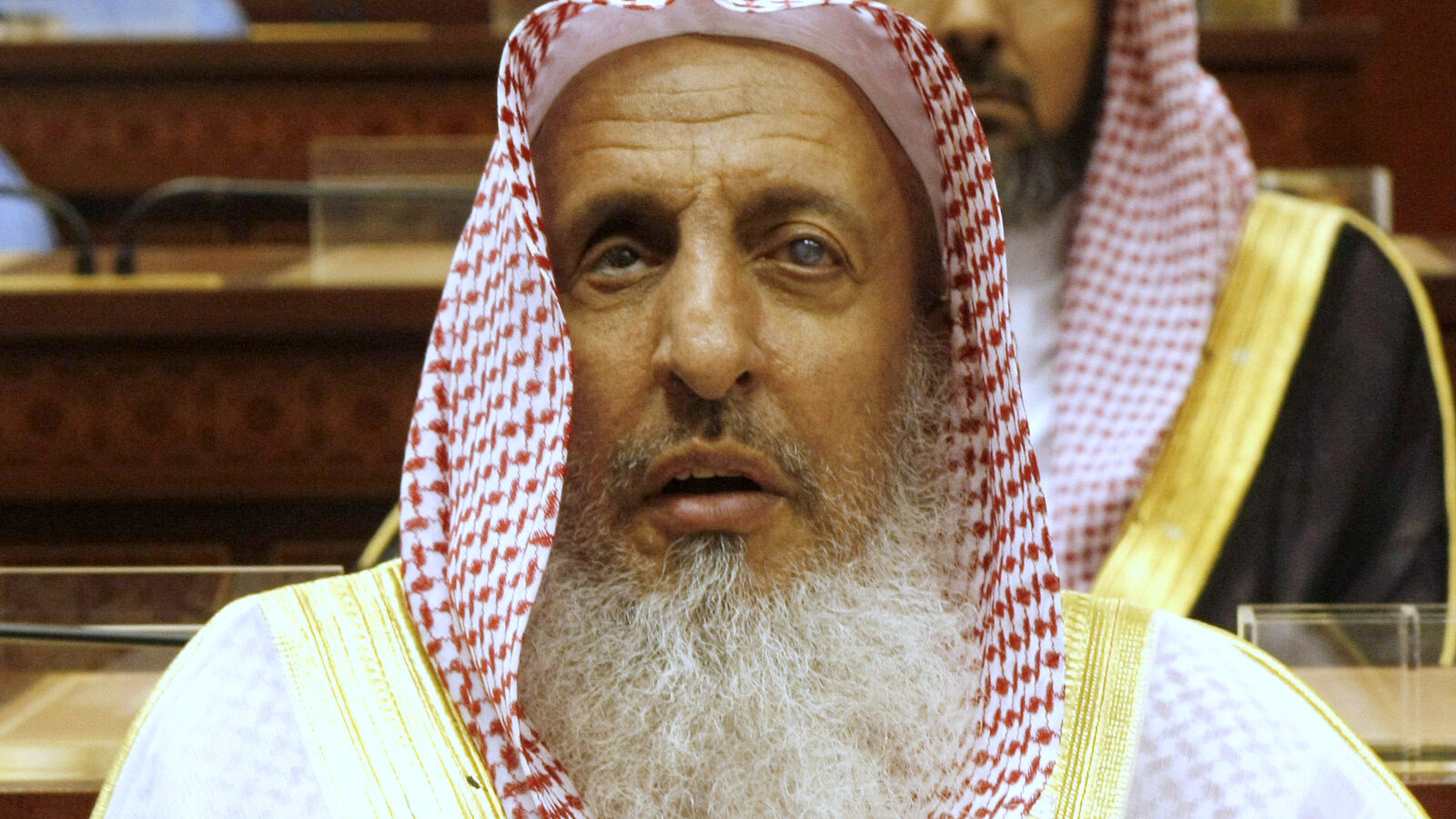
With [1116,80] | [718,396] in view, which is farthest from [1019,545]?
[1116,80]

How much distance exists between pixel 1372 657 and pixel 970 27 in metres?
1.42

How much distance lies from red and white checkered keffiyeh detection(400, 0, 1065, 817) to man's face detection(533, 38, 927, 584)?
1.6 inches

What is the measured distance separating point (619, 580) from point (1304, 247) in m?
1.53

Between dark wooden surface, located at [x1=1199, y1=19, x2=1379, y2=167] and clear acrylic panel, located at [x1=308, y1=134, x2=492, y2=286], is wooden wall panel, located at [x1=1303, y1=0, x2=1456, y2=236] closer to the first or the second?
dark wooden surface, located at [x1=1199, y1=19, x2=1379, y2=167]

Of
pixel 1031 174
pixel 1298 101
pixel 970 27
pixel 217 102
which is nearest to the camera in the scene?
pixel 970 27

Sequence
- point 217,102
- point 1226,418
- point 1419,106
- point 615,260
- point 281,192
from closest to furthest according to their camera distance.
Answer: point 615,260
point 1226,418
point 281,192
point 217,102
point 1419,106

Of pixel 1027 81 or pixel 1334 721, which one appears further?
pixel 1027 81

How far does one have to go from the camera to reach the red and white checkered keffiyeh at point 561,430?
135 cm

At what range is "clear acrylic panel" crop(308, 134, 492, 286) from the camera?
3.39m

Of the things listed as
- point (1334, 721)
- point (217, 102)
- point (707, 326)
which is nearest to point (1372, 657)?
point (1334, 721)

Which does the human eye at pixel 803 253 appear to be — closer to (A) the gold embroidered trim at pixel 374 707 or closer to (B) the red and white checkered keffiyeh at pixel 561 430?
(B) the red and white checkered keffiyeh at pixel 561 430

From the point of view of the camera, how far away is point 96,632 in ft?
5.53

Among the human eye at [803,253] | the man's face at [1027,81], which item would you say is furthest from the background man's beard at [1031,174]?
the human eye at [803,253]

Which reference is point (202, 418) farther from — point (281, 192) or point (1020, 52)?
point (1020, 52)
